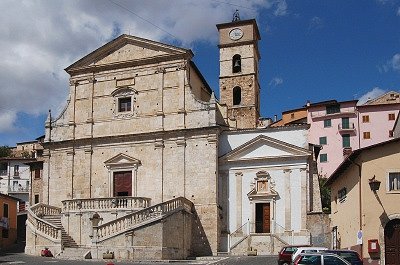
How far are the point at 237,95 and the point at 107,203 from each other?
1769cm

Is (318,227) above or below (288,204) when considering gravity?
below

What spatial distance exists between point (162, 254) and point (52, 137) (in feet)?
52.6

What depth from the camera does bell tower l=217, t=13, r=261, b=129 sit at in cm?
5003

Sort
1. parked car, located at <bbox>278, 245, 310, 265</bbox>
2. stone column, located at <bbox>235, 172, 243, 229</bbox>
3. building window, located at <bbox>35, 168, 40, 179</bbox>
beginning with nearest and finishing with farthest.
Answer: parked car, located at <bbox>278, 245, 310, 265</bbox>, stone column, located at <bbox>235, 172, 243, 229</bbox>, building window, located at <bbox>35, 168, 40, 179</bbox>

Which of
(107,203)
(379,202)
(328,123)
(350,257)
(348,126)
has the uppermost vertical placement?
(328,123)

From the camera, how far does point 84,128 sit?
44438mm

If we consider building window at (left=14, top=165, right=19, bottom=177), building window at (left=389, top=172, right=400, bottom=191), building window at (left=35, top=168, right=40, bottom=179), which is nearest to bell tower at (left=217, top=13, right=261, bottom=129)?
building window at (left=35, top=168, right=40, bottom=179)

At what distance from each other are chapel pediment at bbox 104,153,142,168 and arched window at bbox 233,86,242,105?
1256cm

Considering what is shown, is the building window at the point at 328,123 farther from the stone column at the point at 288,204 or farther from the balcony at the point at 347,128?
the stone column at the point at 288,204

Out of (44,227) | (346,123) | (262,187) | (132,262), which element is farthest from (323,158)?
(132,262)

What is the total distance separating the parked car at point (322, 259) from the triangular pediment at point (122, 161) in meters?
24.8

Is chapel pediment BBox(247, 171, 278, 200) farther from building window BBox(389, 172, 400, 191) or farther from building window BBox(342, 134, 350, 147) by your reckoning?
building window BBox(342, 134, 350, 147)

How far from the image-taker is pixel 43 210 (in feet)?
138

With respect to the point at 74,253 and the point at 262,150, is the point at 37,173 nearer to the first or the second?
the point at 74,253
